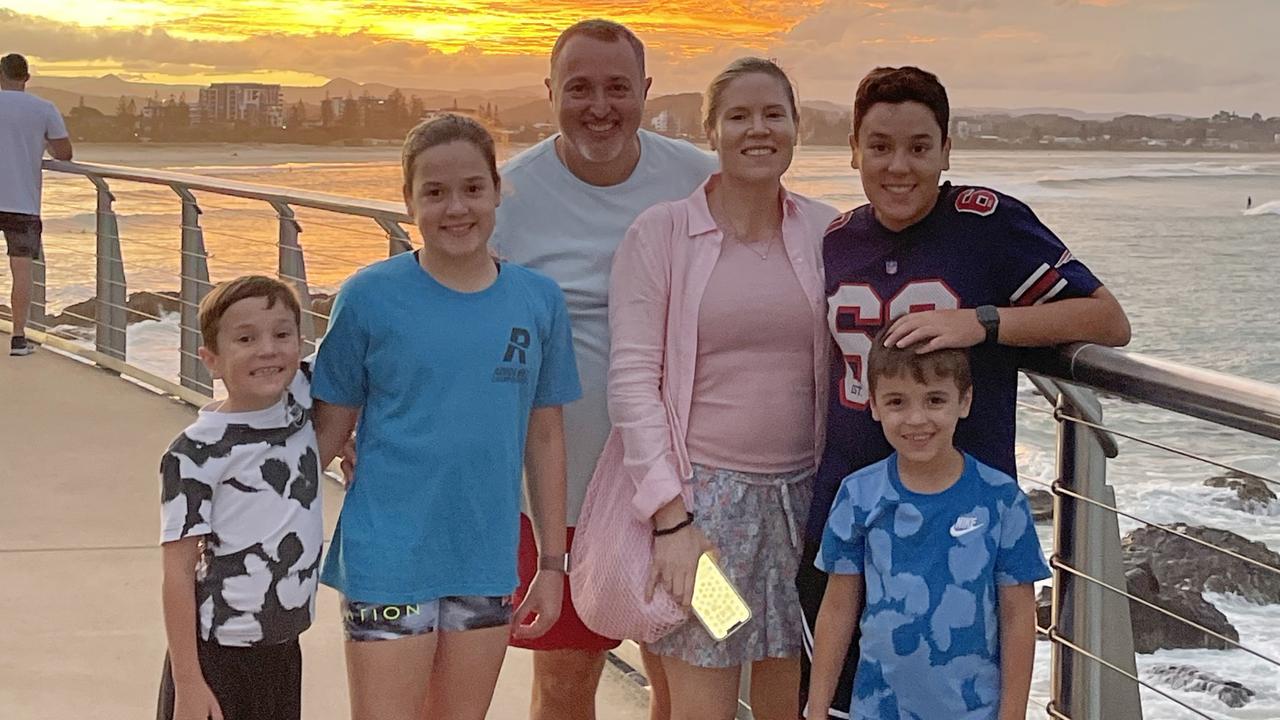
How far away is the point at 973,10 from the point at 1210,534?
88.5 ft

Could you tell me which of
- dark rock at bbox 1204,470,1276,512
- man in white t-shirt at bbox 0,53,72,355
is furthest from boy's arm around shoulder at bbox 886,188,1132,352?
dark rock at bbox 1204,470,1276,512

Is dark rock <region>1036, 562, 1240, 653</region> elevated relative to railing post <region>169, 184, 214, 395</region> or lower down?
lower down

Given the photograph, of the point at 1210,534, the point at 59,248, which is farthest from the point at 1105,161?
the point at 59,248

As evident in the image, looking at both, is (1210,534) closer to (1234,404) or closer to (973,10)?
(1234,404)

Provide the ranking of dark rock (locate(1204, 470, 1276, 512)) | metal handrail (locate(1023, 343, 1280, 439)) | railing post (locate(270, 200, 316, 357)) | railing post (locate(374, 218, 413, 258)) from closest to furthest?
metal handrail (locate(1023, 343, 1280, 439)) → railing post (locate(374, 218, 413, 258)) → railing post (locate(270, 200, 316, 357)) → dark rock (locate(1204, 470, 1276, 512))

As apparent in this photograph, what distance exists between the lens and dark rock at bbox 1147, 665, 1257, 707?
48.7 ft

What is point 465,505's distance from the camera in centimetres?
192

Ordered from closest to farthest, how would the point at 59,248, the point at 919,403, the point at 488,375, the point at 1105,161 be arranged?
the point at 919,403 < the point at 488,375 < the point at 59,248 < the point at 1105,161

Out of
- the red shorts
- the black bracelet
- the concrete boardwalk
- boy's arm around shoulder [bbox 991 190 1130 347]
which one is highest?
boy's arm around shoulder [bbox 991 190 1130 347]

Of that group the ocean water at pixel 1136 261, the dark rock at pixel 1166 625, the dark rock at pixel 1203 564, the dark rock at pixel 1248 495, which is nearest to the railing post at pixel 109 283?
the ocean water at pixel 1136 261

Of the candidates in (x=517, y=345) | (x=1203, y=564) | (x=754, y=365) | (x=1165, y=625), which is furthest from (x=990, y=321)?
(x=1203, y=564)

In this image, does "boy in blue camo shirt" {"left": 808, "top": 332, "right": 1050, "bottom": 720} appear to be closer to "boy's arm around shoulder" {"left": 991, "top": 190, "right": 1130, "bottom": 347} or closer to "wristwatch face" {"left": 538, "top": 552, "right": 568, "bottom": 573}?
"boy's arm around shoulder" {"left": 991, "top": 190, "right": 1130, "bottom": 347}

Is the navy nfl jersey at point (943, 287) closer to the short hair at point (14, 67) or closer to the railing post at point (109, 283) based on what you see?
the railing post at point (109, 283)

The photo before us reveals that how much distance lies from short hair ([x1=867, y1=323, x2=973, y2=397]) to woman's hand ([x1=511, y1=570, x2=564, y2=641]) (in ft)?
2.05
